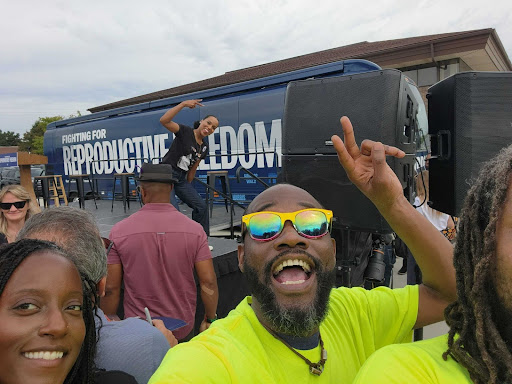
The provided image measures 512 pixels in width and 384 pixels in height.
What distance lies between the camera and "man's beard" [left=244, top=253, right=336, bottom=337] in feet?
4.49

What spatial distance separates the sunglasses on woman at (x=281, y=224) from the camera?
151 centimetres

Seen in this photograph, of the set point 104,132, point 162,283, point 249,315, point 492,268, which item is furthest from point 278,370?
point 104,132

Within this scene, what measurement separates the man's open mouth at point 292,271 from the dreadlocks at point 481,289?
527 mm

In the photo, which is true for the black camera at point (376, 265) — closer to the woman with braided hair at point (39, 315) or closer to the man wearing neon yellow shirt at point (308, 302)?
the man wearing neon yellow shirt at point (308, 302)

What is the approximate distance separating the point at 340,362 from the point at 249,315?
0.37m

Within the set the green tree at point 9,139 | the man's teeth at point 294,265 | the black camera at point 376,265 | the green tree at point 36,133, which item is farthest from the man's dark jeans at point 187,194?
the green tree at point 9,139

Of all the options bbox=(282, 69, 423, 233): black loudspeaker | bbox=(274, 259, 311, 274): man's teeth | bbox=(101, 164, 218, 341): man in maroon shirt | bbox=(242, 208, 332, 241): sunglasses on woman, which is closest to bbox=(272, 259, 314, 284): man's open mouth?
bbox=(274, 259, 311, 274): man's teeth

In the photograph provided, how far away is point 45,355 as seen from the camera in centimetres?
99

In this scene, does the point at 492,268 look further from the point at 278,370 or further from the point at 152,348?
the point at 152,348

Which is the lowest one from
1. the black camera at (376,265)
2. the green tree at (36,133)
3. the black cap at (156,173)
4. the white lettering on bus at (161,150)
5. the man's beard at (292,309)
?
the black camera at (376,265)

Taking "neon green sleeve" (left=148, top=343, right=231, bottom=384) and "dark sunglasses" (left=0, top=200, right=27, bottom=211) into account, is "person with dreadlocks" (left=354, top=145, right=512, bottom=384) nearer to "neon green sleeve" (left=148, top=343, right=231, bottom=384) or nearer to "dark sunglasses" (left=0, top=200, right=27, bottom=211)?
"neon green sleeve" (left=148, top=343, right=231, bottom=384)

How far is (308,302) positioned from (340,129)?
73.2 inches

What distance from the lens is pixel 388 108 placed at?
279 cm

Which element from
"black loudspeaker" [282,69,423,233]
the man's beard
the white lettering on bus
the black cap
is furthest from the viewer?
the white lettering on bus
